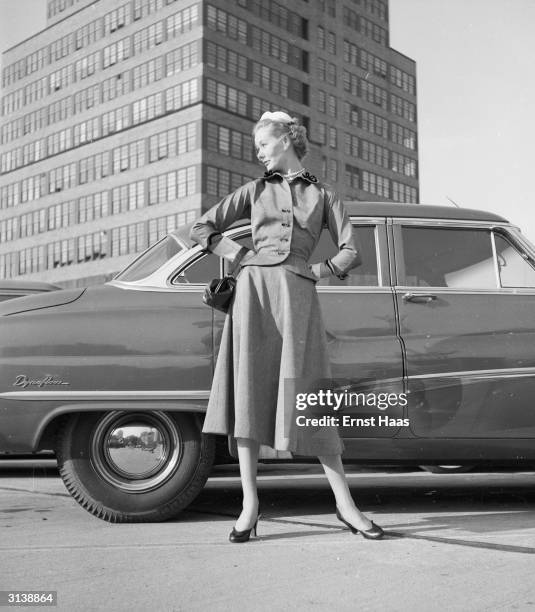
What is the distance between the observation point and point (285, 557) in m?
3.40

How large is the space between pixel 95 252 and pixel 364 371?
62471 millimetres

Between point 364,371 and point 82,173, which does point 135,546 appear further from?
point 82,173

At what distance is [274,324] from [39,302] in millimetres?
1400

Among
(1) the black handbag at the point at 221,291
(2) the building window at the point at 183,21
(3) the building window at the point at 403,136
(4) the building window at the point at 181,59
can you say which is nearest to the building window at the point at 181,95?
(4) the building window at the point at 181,59

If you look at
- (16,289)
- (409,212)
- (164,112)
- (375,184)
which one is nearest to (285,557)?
(409,212)

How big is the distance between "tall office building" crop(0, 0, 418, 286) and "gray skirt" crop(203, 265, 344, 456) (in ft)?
→ 163

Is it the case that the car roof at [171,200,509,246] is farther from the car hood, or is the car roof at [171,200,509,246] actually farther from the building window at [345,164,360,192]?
the building window at [345,164,360,192]

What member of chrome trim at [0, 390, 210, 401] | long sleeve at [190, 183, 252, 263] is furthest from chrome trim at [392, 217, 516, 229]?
chrome trim at [0, 390, 210, 401]

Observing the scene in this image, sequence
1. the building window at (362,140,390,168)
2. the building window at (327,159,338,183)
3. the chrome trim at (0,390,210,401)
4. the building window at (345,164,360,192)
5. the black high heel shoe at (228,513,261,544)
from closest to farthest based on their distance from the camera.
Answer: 1. the black high heel shoe at (228,513,261,544)
2. the chrome trim at (0,390,210,401)
3. the building window at (327,159,338,183)
4. the building window at (345,164,360,192)
5. the building window at (362,140,390,168)

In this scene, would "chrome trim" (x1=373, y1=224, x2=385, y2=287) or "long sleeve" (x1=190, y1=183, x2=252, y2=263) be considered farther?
"chrome trim" (x1=373, y1=224, x2=385, y2=287)

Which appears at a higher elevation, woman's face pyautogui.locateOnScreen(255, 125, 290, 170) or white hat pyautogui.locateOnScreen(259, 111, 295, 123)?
white hat pyautogui.locateOnScreen(259, 111, 295, 123)

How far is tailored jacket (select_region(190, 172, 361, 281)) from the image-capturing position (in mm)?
3785

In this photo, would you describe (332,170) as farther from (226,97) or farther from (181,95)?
(181,95)

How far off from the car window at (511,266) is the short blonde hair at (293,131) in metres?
1.40
